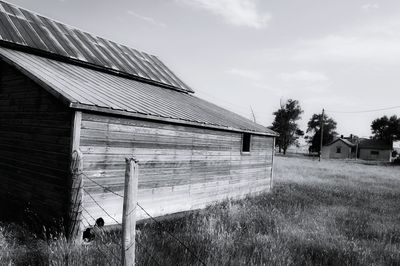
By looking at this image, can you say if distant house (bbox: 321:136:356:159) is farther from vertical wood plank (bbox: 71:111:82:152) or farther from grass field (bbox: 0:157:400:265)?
vertical wood plank (bbox: 71:111:82:152)

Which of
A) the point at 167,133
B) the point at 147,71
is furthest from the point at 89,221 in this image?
the point at 147,71

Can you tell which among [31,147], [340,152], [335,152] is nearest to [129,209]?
[31,147]

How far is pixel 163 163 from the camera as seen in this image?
9.31 metres

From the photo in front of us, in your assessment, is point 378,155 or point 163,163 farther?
point 378,155

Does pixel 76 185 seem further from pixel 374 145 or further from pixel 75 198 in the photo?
pixel 374 145

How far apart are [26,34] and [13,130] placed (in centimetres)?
453

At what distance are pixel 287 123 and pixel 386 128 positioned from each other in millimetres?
32991

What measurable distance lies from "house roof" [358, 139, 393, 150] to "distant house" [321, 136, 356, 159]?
1.95 metres

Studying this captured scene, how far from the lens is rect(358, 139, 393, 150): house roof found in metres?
72.8

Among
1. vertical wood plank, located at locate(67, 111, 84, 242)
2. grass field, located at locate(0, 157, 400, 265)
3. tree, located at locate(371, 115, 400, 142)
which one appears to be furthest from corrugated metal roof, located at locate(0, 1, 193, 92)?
tree, located at locate(371, 115, 400, 142)

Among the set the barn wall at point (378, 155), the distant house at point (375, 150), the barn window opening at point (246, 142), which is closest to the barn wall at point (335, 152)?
the barn wall at point (378, 155)

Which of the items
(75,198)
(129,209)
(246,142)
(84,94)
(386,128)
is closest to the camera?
(129,209)

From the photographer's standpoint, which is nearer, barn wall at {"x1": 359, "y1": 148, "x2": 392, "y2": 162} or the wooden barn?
the wooden barn

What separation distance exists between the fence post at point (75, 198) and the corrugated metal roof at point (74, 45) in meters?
5.93
